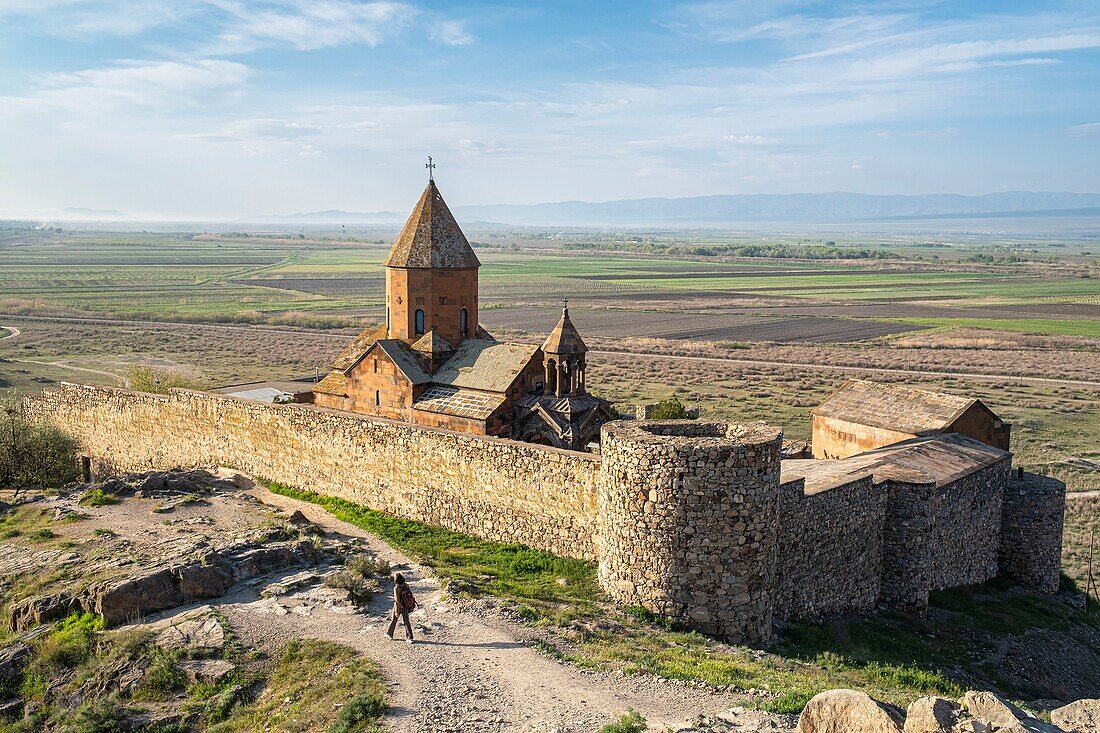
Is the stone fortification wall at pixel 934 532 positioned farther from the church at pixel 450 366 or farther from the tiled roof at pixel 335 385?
the tiled roof at pixel 335 385

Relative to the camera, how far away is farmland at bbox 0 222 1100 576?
129 feet

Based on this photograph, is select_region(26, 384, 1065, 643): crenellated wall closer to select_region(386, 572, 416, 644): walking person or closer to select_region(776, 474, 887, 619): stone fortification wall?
select_region(776, 474, 887, 619): stone fortification wall

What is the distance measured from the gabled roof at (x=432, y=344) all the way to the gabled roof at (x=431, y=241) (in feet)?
5.56

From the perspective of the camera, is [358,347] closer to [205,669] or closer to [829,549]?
[205,669]

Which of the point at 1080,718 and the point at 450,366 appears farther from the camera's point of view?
the point at 450,366

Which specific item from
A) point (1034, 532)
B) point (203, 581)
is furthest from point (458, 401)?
point (1034, 532)

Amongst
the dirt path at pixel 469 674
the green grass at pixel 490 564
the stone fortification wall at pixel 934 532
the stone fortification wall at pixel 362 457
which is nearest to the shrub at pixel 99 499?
the stone fortification wall at pixel 362 457

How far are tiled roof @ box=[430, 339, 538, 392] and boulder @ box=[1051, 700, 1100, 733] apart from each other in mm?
14085

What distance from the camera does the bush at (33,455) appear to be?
2012 cm

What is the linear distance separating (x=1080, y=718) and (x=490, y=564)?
8629 millimetres

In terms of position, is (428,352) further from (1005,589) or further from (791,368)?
(791,368)

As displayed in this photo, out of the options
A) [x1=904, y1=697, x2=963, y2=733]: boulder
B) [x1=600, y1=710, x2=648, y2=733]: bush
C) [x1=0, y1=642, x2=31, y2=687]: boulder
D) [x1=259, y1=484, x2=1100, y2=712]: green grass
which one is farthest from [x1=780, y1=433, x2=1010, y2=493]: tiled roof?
[x1=0, y1=642, x2=31, y2=687]: boulder

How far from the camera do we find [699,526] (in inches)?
434

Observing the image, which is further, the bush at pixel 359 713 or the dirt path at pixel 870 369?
the dirt path at pixel 870 369
